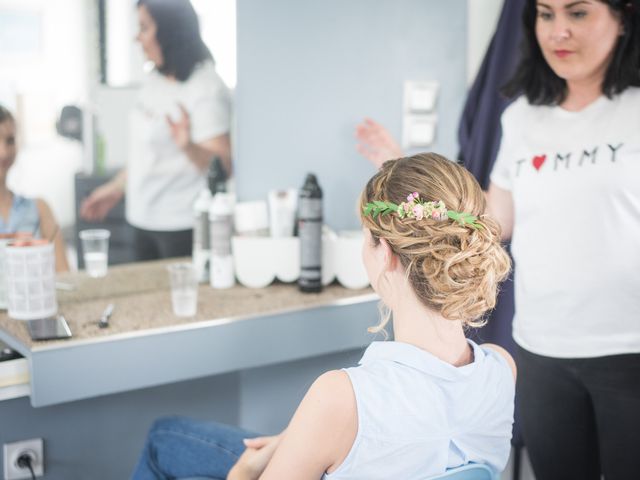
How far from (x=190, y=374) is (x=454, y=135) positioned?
1135 mm

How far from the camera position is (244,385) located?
194cm

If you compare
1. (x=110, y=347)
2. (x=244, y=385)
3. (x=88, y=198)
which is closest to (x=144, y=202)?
(x=88, y=198)

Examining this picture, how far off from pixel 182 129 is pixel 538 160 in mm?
863

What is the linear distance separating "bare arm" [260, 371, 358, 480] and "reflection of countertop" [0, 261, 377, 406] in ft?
1.93

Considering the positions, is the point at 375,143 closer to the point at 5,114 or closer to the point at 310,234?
the point at 310,234

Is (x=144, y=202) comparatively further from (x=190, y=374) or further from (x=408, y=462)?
(x=408, y=462)

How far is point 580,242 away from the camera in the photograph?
4.51 feet

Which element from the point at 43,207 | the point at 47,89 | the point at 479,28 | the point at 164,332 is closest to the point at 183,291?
the point at 164,332

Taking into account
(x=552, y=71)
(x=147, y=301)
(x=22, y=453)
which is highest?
(x=552, y=71)

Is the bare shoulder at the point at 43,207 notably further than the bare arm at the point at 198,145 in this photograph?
No

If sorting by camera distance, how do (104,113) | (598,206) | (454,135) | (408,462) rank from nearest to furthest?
(408,462), (598,206), (104,113), (454,135)

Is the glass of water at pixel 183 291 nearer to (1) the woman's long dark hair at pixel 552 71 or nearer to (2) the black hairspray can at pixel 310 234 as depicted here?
(2) the black hairspray can at pixel 310 234

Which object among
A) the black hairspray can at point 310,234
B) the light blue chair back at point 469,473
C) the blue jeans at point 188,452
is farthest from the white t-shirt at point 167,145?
the light blue chair back at point 469,473

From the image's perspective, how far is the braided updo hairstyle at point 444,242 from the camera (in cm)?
102
